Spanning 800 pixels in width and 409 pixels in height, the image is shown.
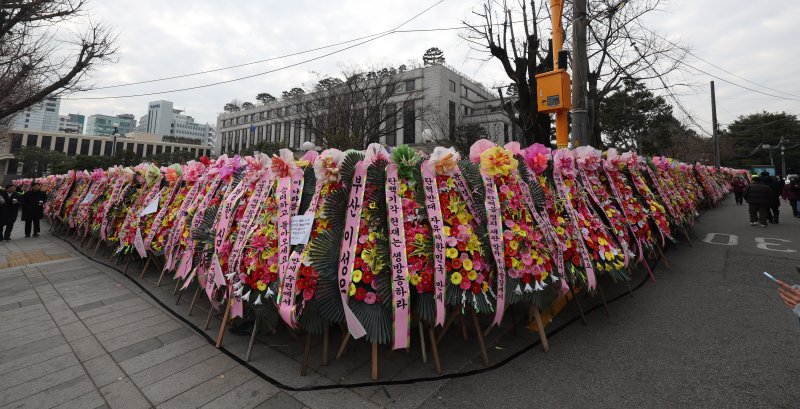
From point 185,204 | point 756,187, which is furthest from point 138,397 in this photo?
point 756,187

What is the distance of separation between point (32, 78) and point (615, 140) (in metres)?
34.7

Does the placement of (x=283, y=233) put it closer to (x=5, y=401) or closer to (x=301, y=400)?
(x=301, y=400)

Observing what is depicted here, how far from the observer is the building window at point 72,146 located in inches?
2808

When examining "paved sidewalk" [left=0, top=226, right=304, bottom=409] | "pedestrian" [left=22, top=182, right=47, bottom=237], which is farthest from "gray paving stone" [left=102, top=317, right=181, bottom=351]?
"pedestrian" [left=22, top=182, right=47, bottom=237]

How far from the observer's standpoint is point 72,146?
236 ft

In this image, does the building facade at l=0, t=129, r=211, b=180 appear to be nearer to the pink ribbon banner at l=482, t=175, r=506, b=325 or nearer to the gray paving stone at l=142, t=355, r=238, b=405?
the gray paving stone at l=142, t=355, r=238, b=405

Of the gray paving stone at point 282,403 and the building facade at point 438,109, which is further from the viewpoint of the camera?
the building facade at point 438,109

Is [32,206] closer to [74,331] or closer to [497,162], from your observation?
[74,331]

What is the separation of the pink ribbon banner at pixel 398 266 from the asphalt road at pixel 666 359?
49 cm

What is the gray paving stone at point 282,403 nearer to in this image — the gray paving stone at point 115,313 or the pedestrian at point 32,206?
the gray paving stone at point 115,313

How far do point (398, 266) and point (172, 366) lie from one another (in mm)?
2151

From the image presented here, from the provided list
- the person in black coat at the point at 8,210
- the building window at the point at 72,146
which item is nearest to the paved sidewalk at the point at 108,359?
the person in black coat at the point at 8,210

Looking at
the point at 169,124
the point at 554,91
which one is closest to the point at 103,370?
the point at 554,91

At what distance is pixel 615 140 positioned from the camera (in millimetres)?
29203
